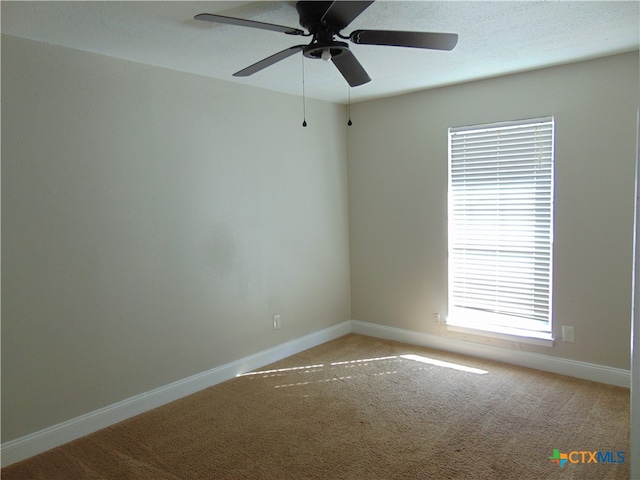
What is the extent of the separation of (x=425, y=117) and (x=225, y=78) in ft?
6.15

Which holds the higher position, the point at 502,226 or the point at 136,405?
the point at 502,226

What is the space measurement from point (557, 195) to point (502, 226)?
0.51m

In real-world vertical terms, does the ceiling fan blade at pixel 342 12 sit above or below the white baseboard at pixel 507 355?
above

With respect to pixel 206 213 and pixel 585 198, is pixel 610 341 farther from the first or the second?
pixel 206 213

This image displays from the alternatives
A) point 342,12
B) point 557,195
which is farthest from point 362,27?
point 557,195

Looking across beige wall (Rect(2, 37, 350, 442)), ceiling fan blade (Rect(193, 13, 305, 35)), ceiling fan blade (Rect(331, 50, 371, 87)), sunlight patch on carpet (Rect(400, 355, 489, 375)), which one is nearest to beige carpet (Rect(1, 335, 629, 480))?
sunlight patch on carpet (Rect(400, 355, 489, 375))

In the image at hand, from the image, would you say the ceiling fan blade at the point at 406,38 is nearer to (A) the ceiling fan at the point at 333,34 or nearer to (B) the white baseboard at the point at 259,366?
(A) the ceiling fan at the point at 333,34

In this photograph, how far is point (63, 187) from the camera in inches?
115

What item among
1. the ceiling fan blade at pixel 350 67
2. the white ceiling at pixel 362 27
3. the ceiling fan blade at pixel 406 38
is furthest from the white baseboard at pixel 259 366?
the ceiling fan blade at pixel 406 38

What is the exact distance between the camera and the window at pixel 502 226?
12.6 ft

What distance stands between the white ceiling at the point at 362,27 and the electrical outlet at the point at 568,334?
81.4 inches

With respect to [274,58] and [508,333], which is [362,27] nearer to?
[274,58]

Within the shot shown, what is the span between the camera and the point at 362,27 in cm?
272

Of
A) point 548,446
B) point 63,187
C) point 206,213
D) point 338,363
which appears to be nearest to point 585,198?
point 548,446
